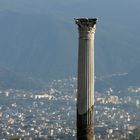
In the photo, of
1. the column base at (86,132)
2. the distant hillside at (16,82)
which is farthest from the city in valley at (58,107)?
the column base at (86,132)

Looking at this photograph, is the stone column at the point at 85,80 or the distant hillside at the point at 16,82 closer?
the stone column at the point at 85,80

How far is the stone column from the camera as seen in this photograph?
12.8 meters

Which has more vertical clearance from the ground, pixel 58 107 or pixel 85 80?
pixel 58 107

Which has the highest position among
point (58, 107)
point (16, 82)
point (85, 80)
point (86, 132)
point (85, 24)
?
point (16, 82)

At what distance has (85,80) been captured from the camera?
12742 millimetres

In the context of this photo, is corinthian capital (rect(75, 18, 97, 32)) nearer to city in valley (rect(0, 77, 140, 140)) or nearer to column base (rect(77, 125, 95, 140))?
column base (rect(77, 125, 95, 140))

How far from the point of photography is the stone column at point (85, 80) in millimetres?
12750

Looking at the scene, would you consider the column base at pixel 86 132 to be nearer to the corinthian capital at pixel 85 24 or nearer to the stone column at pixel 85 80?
the stone column at pixel 85 80

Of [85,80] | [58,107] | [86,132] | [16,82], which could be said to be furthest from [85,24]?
[16,82]

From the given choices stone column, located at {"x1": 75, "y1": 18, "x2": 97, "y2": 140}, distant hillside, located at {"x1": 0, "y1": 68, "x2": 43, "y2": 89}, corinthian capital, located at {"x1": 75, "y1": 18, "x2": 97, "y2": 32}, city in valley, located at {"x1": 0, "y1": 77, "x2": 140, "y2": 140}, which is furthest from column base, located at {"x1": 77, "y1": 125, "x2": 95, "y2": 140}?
distant hillside, located at {"x1": 0, "y1": 68, "x2": 43, "y2": 89}

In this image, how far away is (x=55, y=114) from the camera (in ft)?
331

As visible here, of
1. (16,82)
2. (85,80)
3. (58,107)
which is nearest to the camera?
(85,80)

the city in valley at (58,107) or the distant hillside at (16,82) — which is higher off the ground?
the distant hillside at (16,82)

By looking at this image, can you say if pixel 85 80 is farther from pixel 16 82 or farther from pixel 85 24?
pixel 16 82
